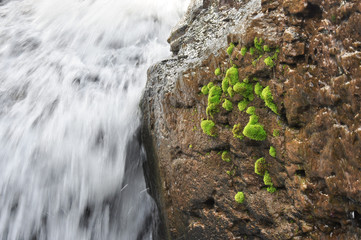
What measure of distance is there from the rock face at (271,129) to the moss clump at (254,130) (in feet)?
0.20

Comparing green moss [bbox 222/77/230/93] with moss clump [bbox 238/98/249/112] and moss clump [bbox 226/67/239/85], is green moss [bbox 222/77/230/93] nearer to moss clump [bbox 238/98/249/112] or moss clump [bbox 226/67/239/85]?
moss clump [bbox 226/67/239/85]

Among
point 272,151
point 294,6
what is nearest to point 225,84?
point 272,151

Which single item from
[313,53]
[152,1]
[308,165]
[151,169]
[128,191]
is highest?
[313,53]

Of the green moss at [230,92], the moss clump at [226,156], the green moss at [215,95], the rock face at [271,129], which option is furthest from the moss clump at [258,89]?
the moss clump at [226,156]

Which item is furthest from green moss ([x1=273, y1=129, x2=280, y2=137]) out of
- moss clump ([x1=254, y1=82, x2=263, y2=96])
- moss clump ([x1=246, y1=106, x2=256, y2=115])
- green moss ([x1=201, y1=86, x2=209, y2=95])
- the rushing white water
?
the rushing white water

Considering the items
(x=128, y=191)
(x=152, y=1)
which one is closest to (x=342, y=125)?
(x=128, y=191)

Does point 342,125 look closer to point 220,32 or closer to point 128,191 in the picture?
point 220,32

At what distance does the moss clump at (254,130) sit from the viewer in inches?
111

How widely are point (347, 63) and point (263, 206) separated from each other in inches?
64.7

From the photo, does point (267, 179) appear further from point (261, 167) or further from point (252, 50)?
point (252, 50)

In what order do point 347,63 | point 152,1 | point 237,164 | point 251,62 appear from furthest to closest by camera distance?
1. point 152,1
2. point 237,164
3. point 251,62
4. point 347,63

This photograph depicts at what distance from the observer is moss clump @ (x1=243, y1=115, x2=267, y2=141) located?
2.81 metres

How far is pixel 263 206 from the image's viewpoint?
289 centimetres

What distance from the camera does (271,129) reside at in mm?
2752
